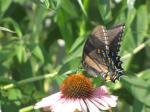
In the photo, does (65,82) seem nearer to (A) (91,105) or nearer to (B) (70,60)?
(A) (91,105)

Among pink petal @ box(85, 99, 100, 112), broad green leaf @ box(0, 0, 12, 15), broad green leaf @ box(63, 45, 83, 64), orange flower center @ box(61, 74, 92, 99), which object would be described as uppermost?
broad green leaf @ box(0, 0, 12, 15)

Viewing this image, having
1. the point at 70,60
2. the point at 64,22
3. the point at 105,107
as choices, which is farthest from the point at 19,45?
the point at 105,107

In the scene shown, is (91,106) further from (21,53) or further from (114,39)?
(21,53)

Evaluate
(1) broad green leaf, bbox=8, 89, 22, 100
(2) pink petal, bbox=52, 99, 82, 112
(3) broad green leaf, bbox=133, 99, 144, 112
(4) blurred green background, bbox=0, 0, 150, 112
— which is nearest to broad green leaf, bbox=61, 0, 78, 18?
(4) blurred green background, bbox=0, 0, 150, 112

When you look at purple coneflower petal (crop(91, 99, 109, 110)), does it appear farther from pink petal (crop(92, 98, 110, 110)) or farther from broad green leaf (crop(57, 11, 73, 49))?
broad green leaf (crop(57, 11, 73, 49))

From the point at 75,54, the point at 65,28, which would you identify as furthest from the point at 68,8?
the point at 75,54
